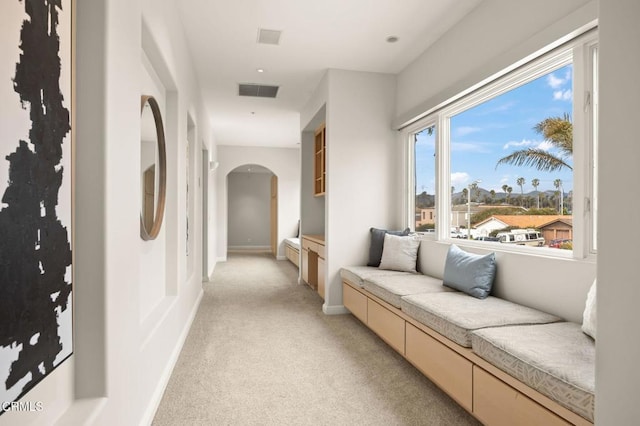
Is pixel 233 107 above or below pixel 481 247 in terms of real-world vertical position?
above

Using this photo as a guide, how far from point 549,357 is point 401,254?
2.36 m

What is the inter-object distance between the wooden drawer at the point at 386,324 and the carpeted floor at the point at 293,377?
0.13 meters

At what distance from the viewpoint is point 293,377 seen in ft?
8.84

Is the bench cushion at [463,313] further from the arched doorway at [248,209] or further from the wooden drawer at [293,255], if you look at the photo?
the arched doorway at [248,209]

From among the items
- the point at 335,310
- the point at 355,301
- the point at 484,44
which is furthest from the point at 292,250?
the point at 484,44

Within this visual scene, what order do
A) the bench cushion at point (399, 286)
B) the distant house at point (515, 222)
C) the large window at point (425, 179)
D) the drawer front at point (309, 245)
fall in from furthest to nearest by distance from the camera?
the drawer front at point (309, 245) < the large window at point (425, 179) < the bench cushion at point (399, 286) < the distant house at point (515, 222)

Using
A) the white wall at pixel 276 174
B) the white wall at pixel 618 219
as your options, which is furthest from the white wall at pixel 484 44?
the white wall at pixel 276 174

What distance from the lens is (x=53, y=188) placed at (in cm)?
113

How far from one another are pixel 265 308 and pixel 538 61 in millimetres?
3675

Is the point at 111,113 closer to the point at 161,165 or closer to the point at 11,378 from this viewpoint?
the point at 11,378

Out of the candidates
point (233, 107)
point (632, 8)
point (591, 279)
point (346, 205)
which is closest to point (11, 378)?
point (632, 8)

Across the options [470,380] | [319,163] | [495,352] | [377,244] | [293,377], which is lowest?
[293,377]

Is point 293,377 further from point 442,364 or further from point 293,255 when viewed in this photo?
point 293,255

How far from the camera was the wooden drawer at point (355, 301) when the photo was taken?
3.73 m
